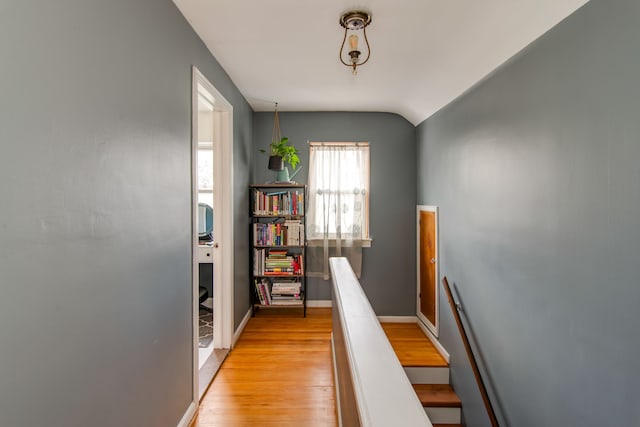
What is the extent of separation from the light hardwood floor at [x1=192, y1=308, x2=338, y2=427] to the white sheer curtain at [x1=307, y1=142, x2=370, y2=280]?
0.90 m

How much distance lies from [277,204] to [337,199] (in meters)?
0.78

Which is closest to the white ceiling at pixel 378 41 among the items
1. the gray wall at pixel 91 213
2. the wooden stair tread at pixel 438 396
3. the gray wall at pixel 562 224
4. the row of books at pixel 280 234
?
the gray wall at pixel 562 224

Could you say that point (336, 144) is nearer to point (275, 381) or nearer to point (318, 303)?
point (318, 303)

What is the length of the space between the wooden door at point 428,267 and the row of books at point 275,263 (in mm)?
1456

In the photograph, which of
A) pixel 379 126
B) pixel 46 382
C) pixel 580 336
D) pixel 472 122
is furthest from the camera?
pixel 379 126

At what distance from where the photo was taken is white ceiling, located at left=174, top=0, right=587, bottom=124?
1.90m

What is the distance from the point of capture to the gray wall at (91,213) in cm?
92

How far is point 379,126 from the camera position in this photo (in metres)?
4.30

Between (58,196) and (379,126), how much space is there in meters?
3.76

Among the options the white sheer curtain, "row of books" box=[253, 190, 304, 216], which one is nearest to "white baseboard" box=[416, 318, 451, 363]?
the white sheer curtain

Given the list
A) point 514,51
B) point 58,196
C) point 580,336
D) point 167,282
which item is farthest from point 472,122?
point 58,196

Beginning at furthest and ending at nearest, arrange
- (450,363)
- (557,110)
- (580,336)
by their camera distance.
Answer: (450,363)
(557,110)
(580,336)

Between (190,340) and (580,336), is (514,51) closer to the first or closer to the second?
(580,336)

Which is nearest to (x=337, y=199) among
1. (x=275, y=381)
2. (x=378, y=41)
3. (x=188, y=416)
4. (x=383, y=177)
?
(x=383, y=177)
